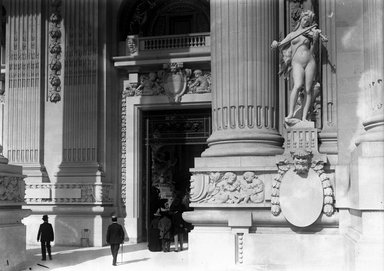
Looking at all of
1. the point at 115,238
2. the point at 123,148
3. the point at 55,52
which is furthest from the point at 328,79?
the point at 55,52

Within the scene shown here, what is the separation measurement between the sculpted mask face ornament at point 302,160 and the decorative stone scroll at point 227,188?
0.91 meters

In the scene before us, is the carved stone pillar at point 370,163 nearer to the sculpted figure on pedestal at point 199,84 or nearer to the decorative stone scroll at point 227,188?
the decorative stone scroll at point 227,188

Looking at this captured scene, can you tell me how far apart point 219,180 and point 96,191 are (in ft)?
25.0

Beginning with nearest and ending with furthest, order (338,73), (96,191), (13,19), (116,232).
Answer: (338,73) < (116,232) < (96,191) < (13,19)

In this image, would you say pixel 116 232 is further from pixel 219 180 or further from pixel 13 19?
pixel 13 19

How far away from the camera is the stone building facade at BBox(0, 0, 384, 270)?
12.8m

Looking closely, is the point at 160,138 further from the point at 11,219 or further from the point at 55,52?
the point at 11,219

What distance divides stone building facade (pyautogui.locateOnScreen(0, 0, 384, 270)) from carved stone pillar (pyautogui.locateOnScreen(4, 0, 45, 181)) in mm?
49

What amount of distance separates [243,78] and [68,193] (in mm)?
8666

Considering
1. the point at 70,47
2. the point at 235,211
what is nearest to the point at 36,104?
the point at 70,47

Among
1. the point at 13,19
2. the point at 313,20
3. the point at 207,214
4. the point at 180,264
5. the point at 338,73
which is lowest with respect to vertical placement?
the point at 180,264

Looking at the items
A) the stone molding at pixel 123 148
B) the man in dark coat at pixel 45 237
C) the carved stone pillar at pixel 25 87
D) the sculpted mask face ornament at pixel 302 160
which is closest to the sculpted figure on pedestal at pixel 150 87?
the stone molding at pixel 123 148

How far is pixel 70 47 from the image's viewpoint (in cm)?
2119

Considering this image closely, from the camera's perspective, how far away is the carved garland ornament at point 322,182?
41.9 feet
